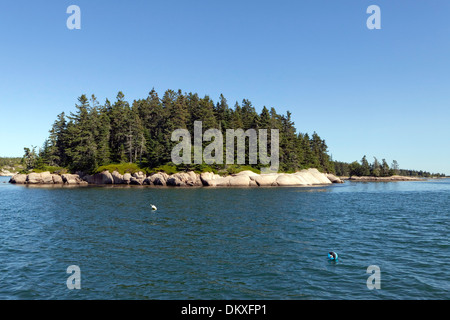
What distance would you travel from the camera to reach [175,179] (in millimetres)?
88688

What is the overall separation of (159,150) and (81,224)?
69951 millimetres

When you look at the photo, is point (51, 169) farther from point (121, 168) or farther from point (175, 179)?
point (175, 179)

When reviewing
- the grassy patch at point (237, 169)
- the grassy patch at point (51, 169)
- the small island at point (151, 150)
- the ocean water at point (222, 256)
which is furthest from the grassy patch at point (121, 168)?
the ocean water at point (222, 256)

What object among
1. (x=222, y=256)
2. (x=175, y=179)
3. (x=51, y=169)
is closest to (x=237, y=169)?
(x=175, y=179)

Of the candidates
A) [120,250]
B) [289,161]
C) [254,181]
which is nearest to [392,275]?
[120,250]

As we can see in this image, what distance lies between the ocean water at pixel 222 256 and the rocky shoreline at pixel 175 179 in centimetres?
5544

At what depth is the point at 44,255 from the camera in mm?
18766

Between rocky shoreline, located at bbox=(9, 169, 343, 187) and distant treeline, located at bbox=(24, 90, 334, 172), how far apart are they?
4.26 meters

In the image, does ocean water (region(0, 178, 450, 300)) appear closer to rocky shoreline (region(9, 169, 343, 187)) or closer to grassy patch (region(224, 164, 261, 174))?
rocky shoreline (region(9, 169, 343, 187))

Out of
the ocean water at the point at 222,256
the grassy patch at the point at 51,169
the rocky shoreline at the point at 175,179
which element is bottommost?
the ocean water at the point at 222,256

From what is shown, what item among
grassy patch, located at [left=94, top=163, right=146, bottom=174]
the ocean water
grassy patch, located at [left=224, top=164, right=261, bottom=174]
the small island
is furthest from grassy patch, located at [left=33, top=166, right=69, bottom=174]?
the ocean water

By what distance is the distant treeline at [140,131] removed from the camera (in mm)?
101312

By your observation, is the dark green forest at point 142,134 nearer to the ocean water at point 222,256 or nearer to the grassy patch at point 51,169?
the grassy patch at point 51,169
